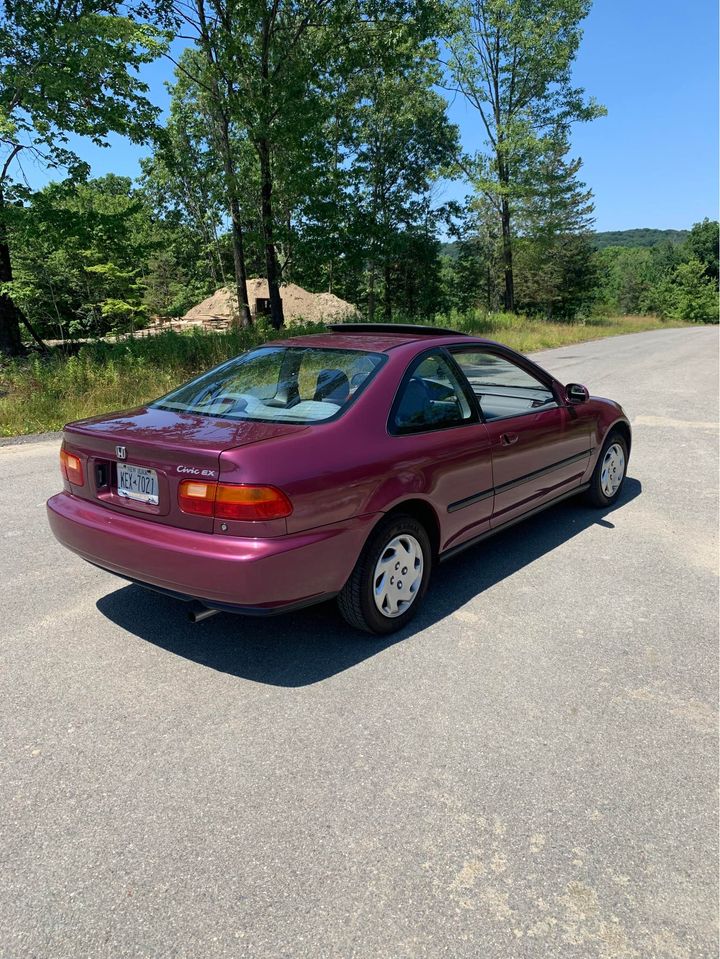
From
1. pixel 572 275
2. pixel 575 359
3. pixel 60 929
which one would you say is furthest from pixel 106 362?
pixel 572 275

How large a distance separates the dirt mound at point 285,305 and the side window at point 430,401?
91.1 ft

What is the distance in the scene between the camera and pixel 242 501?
2.75 m

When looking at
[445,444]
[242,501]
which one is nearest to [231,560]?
[242,501]

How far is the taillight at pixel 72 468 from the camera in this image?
342 centimetres

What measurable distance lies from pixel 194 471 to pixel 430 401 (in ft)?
4.96

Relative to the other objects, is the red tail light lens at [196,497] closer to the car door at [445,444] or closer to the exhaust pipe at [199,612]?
the exhaust pipe at [199,612]

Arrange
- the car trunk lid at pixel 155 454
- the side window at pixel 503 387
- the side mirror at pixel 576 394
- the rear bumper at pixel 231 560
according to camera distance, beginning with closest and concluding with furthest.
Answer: the rear bumper at pixel 231 560 → the car trunk lid at pixel 155 454 → the side window at pixel 503 387 → the side mirror at pixel 576 394

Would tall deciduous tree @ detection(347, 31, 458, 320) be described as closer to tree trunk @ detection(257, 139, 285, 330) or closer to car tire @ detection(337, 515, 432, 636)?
tree trunk @ detection(257, 139, 285, 330)

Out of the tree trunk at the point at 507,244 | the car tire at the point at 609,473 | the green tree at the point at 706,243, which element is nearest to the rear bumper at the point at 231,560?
the car tire at the point at 609,473

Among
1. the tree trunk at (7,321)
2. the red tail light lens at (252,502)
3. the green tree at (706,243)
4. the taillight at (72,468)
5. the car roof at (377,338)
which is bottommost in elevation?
the red tail light lens at (252,502)

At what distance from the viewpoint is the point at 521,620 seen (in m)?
3.63

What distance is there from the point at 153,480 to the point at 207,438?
322mm

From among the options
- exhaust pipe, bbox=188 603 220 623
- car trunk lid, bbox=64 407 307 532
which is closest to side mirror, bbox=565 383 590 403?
car trunk lid, bbox=64 407 307 532

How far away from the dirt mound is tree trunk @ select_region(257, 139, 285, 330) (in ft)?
38.4
